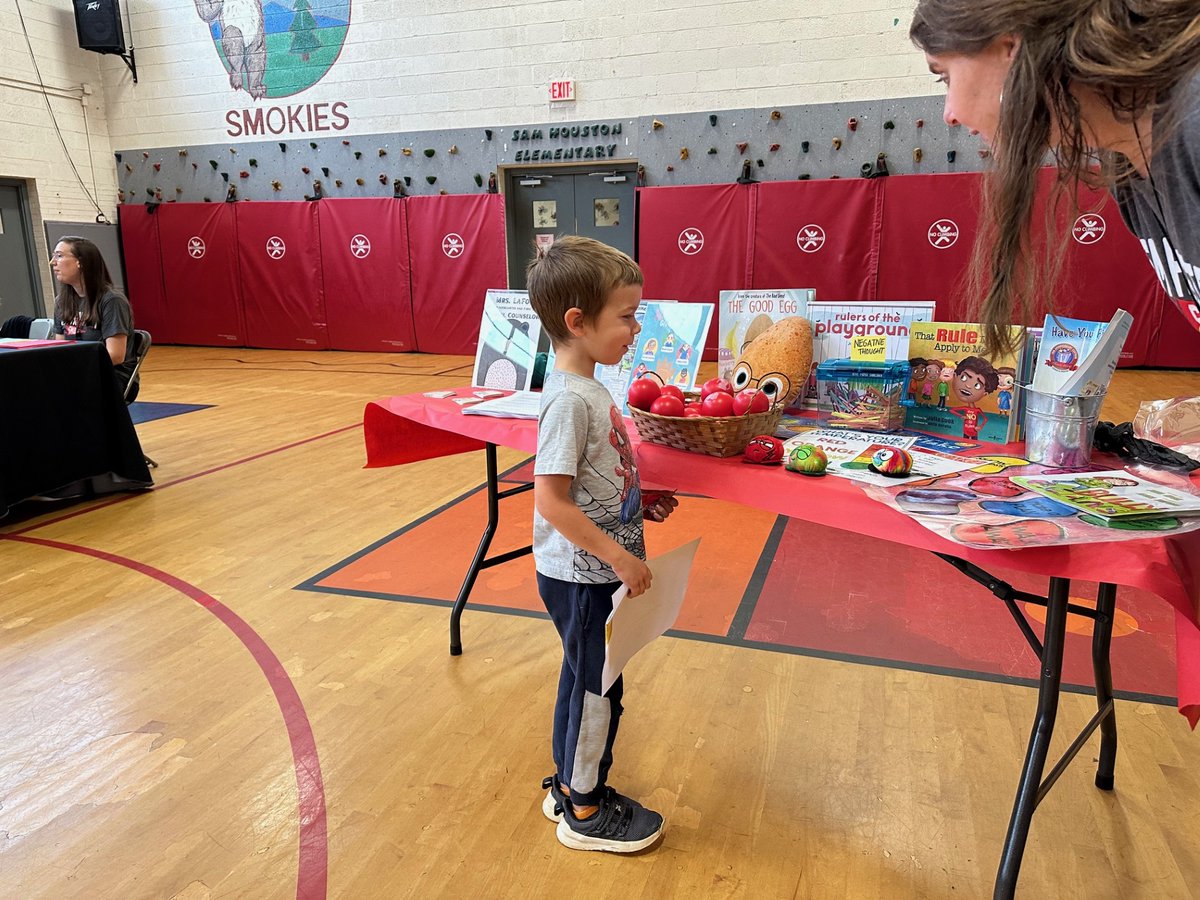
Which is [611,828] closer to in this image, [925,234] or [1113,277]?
[925,234]

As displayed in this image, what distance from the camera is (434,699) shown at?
6.58ft

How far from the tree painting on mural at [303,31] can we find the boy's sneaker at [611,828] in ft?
32.5

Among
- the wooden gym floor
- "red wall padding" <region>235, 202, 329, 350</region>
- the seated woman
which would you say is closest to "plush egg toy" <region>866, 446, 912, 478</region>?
the wooden gym floor

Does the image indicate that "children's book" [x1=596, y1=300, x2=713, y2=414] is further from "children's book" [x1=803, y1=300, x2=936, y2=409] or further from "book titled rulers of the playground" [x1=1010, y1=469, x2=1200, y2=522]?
"book titled rulers of the playground" [x1=1010, y1=469, x2=1200, y2=522]

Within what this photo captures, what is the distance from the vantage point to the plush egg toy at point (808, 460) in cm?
135

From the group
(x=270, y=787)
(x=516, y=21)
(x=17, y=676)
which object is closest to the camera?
(x=270, y=787)

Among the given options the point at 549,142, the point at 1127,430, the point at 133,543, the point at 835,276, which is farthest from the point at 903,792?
the point at 549,142

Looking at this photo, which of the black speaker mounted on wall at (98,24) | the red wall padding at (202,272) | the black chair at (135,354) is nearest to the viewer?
the black chair at (135,354)

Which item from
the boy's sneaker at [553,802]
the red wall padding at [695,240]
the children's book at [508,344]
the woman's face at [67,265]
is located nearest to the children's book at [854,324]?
the children's book at [508,344]

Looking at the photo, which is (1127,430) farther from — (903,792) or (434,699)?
(434,699)

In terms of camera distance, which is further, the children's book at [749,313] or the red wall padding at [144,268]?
the red wall padding at [144,268]

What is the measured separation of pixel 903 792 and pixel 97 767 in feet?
5.84

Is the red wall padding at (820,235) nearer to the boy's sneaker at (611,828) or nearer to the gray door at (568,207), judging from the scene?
the gray door at (568,207)

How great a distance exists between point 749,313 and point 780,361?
0.19m
